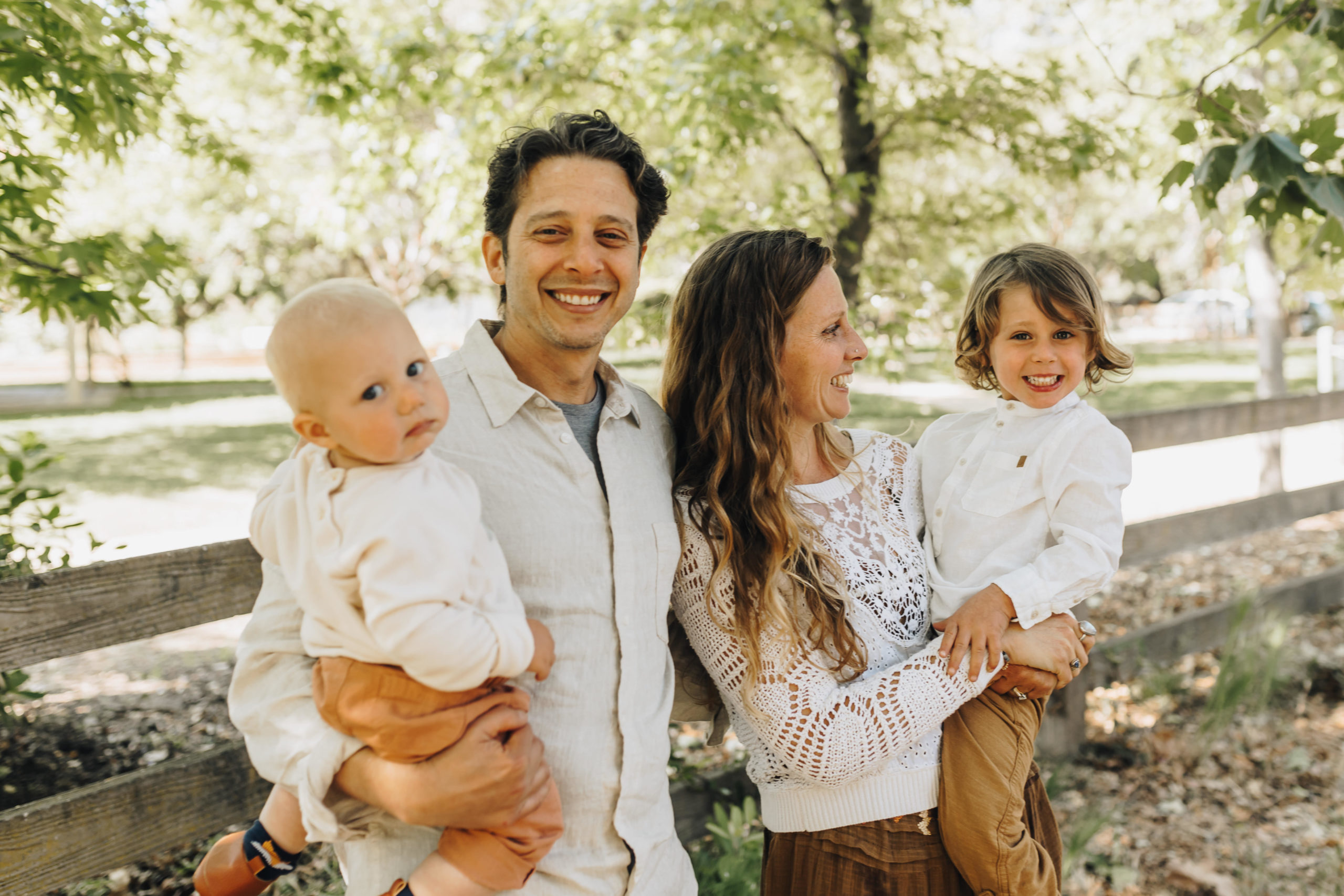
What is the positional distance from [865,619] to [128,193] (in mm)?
19602

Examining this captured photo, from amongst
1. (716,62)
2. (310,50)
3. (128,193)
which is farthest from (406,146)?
(128,193)

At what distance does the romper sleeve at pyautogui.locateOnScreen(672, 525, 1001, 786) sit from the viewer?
1868 millimetres

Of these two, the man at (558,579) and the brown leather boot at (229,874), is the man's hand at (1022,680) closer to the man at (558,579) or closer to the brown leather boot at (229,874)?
the man at (558,579)

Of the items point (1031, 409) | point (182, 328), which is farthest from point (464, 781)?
point (182, 328)

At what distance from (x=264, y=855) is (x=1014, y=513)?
5.71 ft

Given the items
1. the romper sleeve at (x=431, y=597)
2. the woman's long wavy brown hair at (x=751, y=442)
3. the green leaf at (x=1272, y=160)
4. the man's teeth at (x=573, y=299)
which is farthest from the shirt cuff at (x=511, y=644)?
the green leaf at (x=1272, y=160)

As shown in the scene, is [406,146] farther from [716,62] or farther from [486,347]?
[486,347]

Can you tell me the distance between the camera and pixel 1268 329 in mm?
7582

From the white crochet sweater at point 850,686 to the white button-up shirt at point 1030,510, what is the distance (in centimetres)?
11

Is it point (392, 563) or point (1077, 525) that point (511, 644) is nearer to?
point (392, 563)

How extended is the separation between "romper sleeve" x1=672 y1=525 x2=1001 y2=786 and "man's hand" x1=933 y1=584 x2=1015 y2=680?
3cm

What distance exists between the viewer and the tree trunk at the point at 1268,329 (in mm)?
7391

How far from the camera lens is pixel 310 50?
14.8 ft

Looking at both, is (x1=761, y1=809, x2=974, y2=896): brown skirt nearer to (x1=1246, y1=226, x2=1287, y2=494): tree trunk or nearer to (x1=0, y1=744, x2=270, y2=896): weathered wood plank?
(x1=0, y1=744, x2=270, y2=896): weathered wood plank
